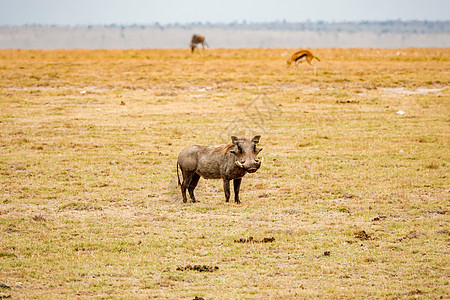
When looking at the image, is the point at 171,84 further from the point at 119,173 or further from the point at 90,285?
the point at 90,285

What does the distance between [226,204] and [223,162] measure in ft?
2.34

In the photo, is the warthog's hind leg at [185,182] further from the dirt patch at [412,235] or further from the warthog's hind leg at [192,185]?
the dirt patch at [412,235]

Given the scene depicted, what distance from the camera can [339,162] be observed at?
14094 millimetres

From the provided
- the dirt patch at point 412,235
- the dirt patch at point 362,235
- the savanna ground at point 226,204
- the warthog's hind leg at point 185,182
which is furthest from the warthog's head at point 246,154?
the dirt patch at point 412,235

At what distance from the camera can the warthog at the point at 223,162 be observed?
34.0 ft

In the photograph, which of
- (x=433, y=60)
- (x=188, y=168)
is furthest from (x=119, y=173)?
(x=433, y=60)

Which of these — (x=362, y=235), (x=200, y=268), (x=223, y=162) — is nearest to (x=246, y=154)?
(x=223, y=162)

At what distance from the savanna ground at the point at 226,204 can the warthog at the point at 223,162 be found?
387mm

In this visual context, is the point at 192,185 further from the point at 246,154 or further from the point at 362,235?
the point at 362,235

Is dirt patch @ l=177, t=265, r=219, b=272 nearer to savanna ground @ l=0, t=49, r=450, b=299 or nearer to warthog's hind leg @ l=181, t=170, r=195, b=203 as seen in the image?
savanna ground @ l=0, t=49, r=450, b=299

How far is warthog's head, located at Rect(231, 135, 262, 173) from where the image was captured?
10250 millimetres

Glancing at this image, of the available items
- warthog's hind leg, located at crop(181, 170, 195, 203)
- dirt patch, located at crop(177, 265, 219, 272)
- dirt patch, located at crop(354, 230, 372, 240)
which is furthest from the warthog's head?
dirt patch, located at crop(177, 265, 219, 272)

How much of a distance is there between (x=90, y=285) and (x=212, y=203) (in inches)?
159

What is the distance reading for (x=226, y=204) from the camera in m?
10.8
